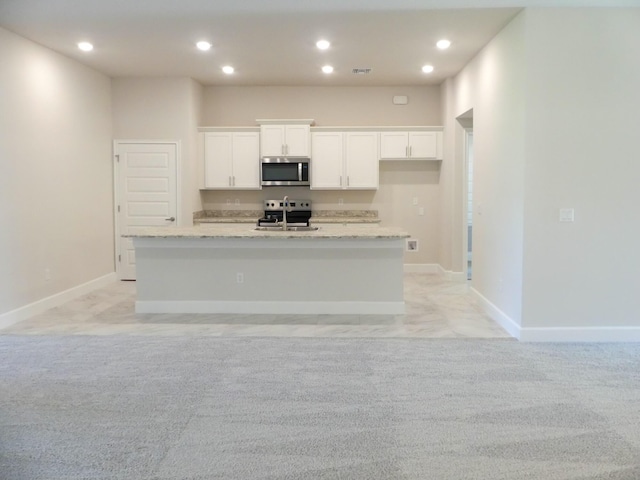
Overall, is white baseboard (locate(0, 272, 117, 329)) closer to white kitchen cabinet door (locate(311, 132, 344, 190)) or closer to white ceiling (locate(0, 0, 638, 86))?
white ceiling (locate(0, 0, 638, 86))

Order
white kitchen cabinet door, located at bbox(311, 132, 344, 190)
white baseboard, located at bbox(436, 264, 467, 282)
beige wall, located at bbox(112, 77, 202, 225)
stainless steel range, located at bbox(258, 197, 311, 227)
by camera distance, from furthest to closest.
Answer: stainless steel range, located at bbox(258, 197, 311, 227)
white kitchen cabinet door, located at bbox(311, 132, 344, 190)
white baseboard, located at bbox(436, 264, 467, 282)
beige wall, located at bbox(112, 77, 202, 225)

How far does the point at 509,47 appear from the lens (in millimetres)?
5082

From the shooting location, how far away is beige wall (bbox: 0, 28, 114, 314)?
17.9 feet

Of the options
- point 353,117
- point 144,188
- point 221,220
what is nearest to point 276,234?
point 221,220

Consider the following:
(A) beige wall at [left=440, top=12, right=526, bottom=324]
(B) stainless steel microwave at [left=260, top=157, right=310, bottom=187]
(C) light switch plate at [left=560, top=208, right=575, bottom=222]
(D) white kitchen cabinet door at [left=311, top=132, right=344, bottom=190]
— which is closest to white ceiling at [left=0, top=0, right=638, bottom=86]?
(A) beige wall at [left=440, top=12, right=526, bottom=324]

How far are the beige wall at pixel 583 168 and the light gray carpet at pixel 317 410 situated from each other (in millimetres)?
457

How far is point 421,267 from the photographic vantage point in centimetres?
863

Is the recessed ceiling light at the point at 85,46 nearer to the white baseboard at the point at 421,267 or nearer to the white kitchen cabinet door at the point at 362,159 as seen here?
the white kitchen cabinet door at the point at 362,159

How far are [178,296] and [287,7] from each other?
315cm

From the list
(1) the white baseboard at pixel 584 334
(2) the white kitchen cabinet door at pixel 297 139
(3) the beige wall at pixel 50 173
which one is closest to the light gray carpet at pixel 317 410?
(1) the white baseboard at pixel 584 334

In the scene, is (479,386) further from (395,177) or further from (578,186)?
(395,177)

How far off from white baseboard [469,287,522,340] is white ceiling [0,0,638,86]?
280 cm

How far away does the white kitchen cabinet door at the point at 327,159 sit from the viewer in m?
8.14

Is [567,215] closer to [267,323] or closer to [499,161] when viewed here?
[499,161]
